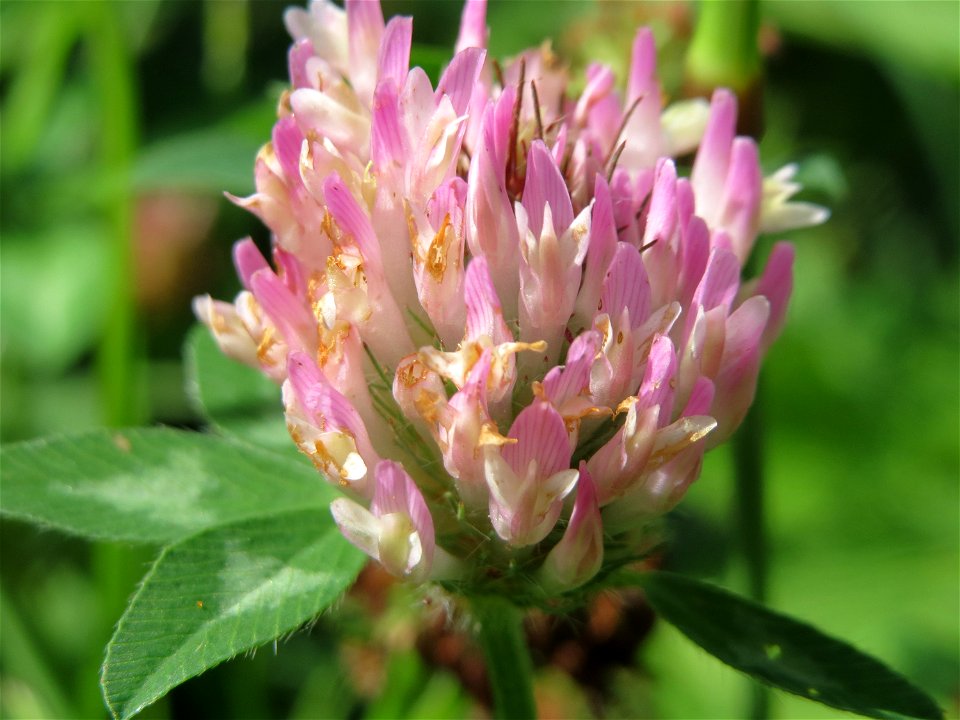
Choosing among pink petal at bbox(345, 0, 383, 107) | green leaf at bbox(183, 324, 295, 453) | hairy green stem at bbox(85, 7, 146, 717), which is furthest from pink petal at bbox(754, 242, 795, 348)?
hairy green stem at bbox(85, 7, 146, 717)

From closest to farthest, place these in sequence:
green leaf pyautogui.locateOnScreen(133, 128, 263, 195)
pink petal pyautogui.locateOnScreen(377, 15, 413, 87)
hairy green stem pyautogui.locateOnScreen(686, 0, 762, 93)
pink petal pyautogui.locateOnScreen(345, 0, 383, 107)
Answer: pink petal pyautogui.locateOnScreen(377, 15, 413, 87)
pink petal pyautogui.locateOnScreen(345, 0, 383, 107)
hairy green stem pyautogui.locateOnScreen(686, 0, 762, 93)
green leaf pyautogui.locateOnScreen(133, 128, 263, 195)

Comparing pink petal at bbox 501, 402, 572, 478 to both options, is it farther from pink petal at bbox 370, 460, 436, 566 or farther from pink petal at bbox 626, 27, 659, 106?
pink petal at bbox 626, 27, 659, 106

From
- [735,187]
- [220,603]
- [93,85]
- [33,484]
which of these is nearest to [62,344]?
[93,85]

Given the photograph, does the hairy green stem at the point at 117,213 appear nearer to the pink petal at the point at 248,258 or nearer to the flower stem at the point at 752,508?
the pink petal at the point at 248,258

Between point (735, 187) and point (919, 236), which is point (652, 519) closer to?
point (735, 187)

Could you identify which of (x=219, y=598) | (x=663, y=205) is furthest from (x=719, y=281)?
(x=219, y=598)
